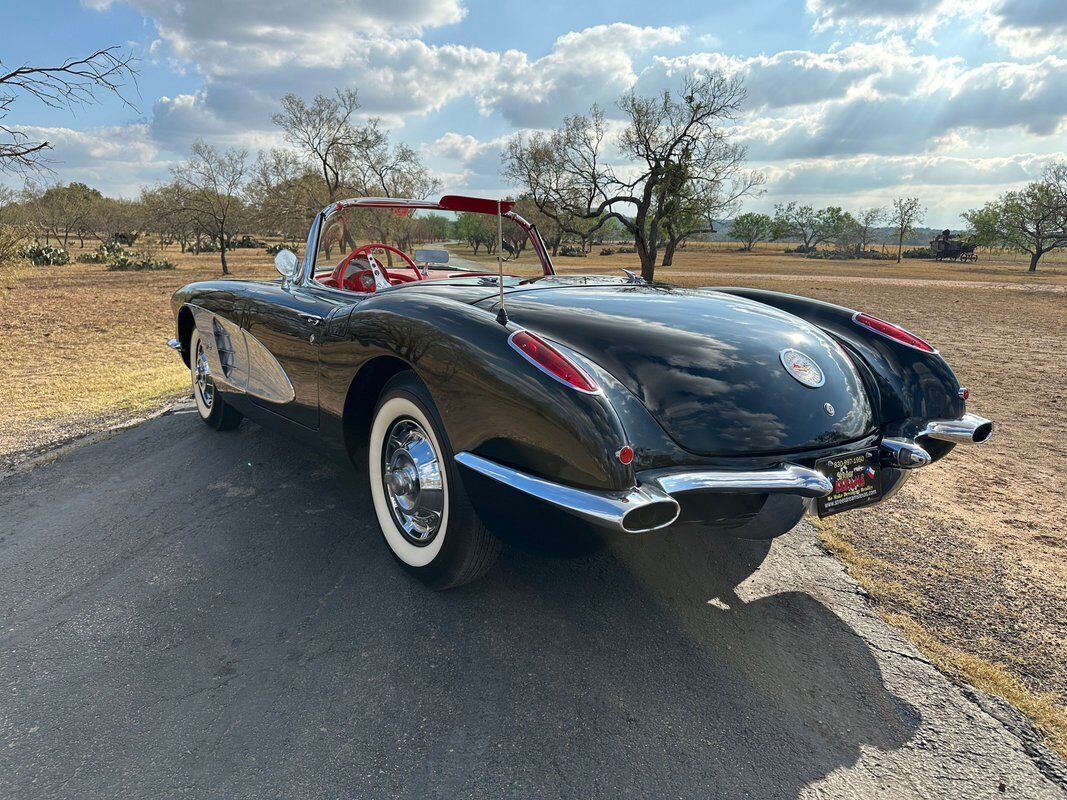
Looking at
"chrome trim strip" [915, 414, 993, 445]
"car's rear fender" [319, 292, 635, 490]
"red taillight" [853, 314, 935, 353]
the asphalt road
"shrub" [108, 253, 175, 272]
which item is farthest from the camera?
"shrub" [108, 253, 175, 272]

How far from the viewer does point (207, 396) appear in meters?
4.55

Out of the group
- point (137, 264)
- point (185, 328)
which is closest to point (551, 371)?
point (185, 328)

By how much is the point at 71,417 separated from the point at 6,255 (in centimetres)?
1224

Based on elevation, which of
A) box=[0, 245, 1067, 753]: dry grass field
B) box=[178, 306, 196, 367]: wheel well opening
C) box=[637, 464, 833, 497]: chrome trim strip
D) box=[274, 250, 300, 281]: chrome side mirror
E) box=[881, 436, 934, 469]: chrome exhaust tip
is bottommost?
box=[0, 245, 1067, 753]: dry grass field

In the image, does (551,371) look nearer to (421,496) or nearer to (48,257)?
(421,496)

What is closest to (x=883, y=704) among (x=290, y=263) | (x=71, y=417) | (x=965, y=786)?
(x=965, y=786)

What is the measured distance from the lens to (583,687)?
1.99 m

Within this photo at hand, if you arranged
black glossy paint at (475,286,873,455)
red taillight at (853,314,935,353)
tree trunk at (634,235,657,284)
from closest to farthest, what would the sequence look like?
1. black glossy paint at (475,286,873,455)
2. red taillight at (853,314,935,353)
3. tree trunk at (634,235,657,284)

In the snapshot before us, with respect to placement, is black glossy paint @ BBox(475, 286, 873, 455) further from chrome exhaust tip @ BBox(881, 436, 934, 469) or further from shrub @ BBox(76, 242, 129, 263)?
shrub @ BBox(76, 242, 129, 263)

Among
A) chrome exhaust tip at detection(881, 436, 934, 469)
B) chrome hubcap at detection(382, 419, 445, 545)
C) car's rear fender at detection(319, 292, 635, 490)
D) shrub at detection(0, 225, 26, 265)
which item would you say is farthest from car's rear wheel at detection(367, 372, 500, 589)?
shrub at detection(0, 225, 26, 265)

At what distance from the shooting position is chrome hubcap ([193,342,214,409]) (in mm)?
4488

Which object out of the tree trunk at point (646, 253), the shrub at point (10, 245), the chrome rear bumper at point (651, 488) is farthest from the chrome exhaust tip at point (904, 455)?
the tree trunk at point (646, 253)

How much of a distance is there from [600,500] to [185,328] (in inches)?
165

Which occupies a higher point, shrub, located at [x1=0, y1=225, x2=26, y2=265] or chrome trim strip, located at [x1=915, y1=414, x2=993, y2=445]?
shrub, located at [x1=0, y1=225, x2=26, y2=265]
